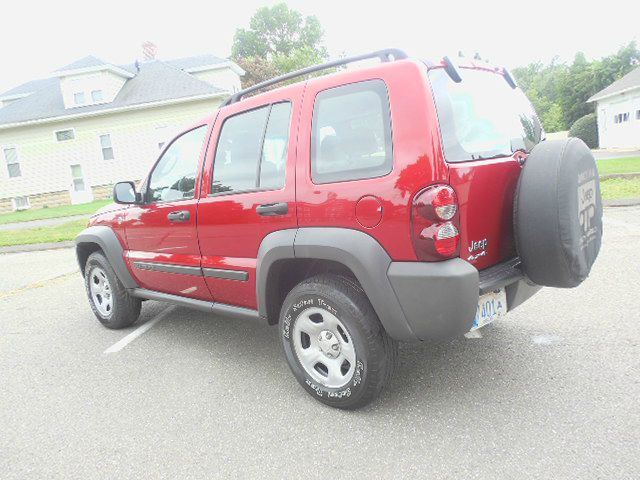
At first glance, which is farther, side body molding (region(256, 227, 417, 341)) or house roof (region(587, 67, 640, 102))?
house roof (region(587, 67, 640, 102))

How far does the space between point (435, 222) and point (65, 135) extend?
86.1 ft

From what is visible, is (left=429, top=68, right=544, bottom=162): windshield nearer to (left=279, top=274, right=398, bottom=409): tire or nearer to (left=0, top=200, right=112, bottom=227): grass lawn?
(left=279, top=274, right=398, bottom=409): tire

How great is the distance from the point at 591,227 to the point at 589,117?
3246 centimetres

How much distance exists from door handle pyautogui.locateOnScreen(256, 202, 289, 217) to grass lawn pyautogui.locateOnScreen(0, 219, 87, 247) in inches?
382

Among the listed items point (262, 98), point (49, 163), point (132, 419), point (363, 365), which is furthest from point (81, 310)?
point (49, 163)

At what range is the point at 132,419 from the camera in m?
2.93

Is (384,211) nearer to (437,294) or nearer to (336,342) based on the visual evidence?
(437,294)

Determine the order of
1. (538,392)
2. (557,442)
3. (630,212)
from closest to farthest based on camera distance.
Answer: (557,442) → (538,392) → (630,212)

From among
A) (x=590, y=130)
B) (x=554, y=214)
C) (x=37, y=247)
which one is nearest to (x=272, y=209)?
(x=554, y=214)

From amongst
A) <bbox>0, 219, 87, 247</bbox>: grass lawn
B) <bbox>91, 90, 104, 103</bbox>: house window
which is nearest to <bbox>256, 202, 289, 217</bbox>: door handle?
<bbox>0, 219, 87, 247</bbox>: grass lawn

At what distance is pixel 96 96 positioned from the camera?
77.6ft

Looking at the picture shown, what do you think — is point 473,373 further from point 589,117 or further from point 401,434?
point 589,117

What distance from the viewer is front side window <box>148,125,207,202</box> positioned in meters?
3.58

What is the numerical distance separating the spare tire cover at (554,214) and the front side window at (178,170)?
228 centimetres
